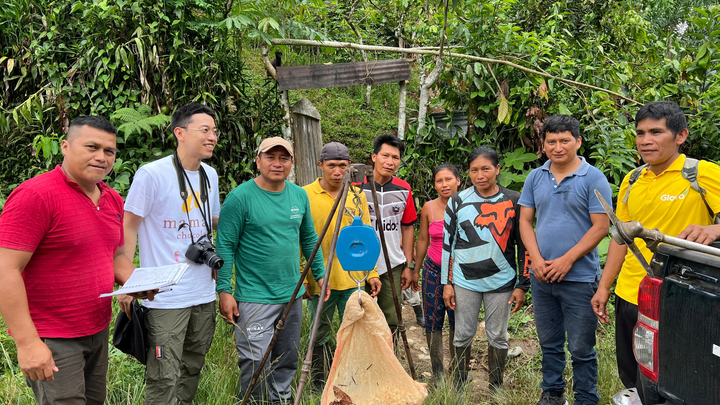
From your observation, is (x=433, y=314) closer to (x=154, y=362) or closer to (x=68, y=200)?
(x=154, y=362)

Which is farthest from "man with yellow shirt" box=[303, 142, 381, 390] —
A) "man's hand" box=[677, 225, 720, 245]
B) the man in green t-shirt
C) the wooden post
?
the wooden post

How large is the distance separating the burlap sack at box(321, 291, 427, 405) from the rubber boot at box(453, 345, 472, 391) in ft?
3.14

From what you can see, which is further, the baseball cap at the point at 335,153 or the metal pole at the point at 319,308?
the baseball cap at the point at 335,153

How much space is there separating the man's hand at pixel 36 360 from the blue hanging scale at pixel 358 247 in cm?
133

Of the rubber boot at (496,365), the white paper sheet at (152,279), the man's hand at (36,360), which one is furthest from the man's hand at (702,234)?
the man's hand at (36,360)

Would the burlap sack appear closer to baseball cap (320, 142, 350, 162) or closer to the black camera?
the black camera

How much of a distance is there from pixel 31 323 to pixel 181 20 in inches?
168

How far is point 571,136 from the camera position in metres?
2.97

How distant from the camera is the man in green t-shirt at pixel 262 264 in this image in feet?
9.44

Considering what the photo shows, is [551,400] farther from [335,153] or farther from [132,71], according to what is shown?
[132,71]

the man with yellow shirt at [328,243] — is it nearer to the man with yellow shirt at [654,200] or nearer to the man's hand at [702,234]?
the man with yellow shirt at [654,200]

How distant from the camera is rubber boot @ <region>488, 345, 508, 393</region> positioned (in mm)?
3342

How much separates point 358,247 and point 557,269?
1.34m

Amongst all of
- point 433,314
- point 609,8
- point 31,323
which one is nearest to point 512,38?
point 609,8
